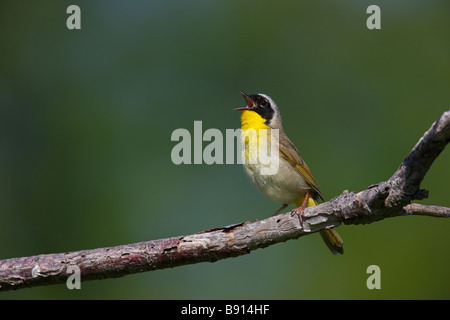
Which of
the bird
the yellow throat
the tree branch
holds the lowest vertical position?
the tree branch

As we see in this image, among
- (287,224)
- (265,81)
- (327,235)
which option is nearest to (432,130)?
(287,224)

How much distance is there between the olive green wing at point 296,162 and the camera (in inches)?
230

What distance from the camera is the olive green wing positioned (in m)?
5.85

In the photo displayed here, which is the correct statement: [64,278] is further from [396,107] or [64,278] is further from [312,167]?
[396,107]

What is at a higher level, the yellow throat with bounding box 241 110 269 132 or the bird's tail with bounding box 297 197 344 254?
the yellow throat with bounding box 241 110 269 132

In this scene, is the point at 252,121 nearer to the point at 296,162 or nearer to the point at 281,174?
the point at 296,162

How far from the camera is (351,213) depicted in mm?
3967

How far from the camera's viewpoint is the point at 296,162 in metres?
5.98

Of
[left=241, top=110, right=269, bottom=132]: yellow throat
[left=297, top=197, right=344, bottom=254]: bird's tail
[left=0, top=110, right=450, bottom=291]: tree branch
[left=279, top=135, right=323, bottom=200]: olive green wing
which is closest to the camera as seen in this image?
[left=0, top=110, right=450, bottom=291]: tree branch

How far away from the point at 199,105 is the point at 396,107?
3.25 m

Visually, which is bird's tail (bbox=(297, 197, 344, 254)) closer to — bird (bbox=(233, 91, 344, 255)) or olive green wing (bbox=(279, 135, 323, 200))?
bird (bbox=(233, 91, 344, 255))

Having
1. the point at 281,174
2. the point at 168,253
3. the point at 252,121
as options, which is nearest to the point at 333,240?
the point at 281,174

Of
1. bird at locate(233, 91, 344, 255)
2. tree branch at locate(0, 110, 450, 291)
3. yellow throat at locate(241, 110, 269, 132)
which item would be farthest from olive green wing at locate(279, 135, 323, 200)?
tree branch at locate(0, 110, 450, 291)

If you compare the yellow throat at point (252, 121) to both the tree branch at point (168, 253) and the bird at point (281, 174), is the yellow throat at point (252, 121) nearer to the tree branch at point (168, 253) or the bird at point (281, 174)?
the bird at point (281, 174)
